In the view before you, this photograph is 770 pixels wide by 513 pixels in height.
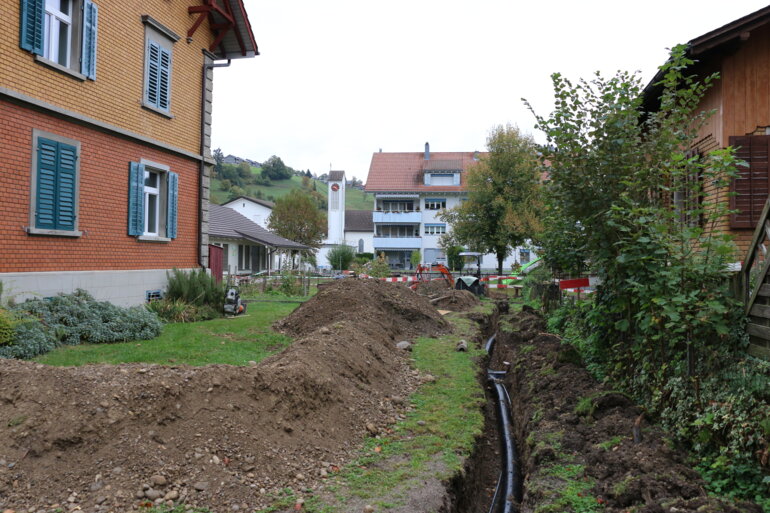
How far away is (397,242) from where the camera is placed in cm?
5122

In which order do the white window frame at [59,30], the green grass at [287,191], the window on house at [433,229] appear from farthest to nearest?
the green grass at [287,191] → the window on house at [433,229] → the white window frame at [59,30]

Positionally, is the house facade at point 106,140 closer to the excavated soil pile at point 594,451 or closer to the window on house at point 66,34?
the window on house at point 66,34

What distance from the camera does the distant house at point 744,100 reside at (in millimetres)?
8859

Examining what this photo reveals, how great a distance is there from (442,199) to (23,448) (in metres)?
47.9

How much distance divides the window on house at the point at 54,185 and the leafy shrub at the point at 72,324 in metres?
1.22

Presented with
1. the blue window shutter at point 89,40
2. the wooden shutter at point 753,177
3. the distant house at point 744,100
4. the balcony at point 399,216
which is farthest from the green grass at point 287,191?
the wooden shutter at point 753,177

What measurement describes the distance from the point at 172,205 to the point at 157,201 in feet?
1.11

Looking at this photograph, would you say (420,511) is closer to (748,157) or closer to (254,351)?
(254,351)

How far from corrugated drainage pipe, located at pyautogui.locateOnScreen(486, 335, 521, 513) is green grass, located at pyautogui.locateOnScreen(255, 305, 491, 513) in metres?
0.47

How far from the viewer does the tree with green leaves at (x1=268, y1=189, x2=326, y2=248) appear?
168 feet

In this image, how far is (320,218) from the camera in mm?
52938

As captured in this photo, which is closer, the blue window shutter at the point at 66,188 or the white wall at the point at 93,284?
the white wall at the point at 93,284

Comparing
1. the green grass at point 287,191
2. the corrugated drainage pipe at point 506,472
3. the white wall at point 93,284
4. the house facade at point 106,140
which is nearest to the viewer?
the corrugated drainage pipe at point 506,472

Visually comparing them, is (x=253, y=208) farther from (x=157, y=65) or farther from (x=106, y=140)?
(x=106, y=140)
